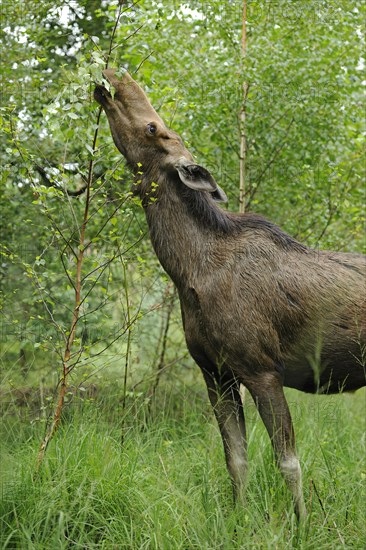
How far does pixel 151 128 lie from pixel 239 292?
123cm

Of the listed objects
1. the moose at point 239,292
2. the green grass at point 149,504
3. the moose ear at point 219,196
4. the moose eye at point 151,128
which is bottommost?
the green grass at point 149,504

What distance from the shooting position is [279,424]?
4305 millimetres

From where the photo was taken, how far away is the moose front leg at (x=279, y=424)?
4293 mm

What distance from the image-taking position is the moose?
4.32 metres

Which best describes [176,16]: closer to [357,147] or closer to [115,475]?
[357,147]

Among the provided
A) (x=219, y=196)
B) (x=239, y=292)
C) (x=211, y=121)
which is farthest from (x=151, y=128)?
(x=211, y=121)

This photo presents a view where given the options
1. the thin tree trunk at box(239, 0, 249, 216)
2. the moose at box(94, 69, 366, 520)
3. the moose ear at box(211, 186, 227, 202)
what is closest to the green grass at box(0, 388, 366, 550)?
the moose at box(94, 69, 366, 520)

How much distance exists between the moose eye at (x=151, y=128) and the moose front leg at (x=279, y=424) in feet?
5.62

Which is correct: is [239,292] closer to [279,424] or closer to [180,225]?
[180,225]

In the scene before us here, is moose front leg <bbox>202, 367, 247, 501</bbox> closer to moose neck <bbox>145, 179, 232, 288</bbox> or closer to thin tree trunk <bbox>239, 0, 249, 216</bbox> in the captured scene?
moose neck <bbox>145, 179, 232, 288</bbox>

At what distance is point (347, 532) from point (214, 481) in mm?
958

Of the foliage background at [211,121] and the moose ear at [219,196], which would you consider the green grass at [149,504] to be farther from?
the foliage background at [211,121]

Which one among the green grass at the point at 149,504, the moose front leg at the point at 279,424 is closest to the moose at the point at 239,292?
the moose front leg at the point at 279,424

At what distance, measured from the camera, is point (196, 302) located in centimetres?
443
